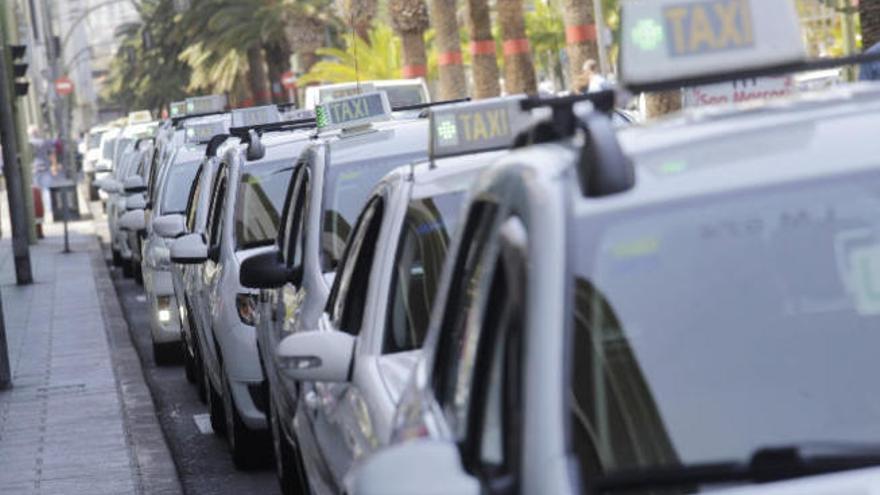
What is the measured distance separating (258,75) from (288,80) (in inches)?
119

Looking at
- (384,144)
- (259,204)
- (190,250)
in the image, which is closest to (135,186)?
(190,250)

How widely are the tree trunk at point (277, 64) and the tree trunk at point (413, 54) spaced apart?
18375 mm

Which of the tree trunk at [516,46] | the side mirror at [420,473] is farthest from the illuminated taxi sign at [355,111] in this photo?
the tree trunk at [516,46]

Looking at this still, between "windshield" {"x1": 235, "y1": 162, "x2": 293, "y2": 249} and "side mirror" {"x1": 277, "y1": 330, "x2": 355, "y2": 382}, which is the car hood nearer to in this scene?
"side mirror" {"x1": 277, "y1": 330, "x2": 355, "y2": 382}

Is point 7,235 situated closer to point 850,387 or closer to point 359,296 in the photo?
point 359,296

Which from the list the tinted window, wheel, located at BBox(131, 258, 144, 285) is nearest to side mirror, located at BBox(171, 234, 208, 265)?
the tinted window

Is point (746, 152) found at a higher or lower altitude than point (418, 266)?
higher

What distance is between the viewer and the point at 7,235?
168ft

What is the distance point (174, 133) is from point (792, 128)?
18857 mm

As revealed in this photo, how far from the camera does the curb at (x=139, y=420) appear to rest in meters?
11.9

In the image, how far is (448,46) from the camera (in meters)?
39.9

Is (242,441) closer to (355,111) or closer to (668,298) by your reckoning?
(355,111)

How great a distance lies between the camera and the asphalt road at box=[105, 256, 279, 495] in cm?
1180

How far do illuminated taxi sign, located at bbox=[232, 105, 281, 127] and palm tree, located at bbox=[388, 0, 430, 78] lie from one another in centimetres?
2445
